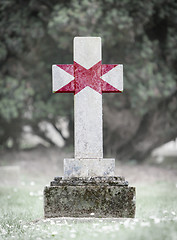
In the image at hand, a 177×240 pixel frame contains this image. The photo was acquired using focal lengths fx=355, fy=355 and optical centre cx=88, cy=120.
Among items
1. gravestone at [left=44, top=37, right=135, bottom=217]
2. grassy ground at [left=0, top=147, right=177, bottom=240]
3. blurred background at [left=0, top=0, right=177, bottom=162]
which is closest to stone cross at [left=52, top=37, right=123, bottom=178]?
gravestone at [left=44, top=37, right=135, bottom=217]

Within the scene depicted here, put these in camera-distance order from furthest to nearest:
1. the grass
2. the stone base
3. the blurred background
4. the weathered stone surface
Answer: the blurred background
the weathered stone surface
the stone base
the grass

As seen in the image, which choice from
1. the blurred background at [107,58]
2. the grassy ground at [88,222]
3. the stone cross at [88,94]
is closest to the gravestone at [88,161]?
the stone cross at [88,94]

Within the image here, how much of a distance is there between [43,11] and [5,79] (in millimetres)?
2150

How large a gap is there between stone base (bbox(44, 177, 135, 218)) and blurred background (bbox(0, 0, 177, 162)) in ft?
19.0

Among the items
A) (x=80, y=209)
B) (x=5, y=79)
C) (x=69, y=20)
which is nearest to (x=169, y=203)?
(x=80, y=209)

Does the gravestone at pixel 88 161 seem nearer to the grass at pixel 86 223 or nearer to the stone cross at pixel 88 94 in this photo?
the stone cross at pixel 88 94

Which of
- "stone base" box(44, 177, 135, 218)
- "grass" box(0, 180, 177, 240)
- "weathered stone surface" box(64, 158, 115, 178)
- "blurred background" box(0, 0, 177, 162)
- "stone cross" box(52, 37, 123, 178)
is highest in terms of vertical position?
"blurred background" box(0, 0, 177, 162)

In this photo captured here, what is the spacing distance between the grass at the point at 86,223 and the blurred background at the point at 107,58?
3790 millimetres

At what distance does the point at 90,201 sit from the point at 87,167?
1.51 feet

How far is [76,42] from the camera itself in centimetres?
466

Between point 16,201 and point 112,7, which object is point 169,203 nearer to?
point 16,201

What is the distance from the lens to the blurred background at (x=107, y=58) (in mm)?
9266

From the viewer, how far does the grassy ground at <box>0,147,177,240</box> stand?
3.30 m

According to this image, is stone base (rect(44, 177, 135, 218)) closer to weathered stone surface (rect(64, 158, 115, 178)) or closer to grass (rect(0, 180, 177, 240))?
grass (rect(0, 180, 177, 240))
